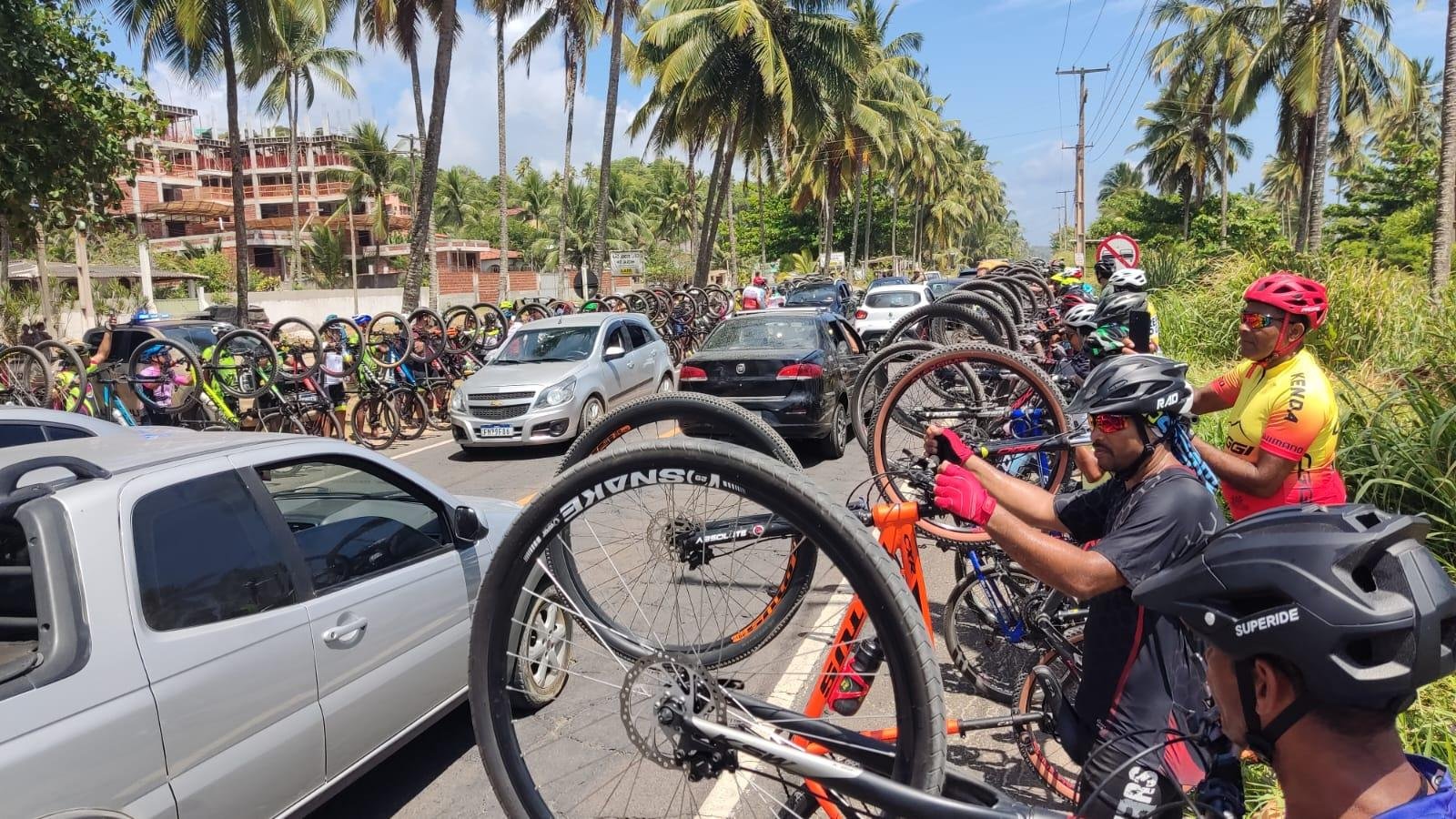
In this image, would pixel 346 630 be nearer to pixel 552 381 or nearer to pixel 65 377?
pixel 552 381

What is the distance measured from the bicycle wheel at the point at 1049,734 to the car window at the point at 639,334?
10337 mm

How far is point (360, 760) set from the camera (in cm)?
332

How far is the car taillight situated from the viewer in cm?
938

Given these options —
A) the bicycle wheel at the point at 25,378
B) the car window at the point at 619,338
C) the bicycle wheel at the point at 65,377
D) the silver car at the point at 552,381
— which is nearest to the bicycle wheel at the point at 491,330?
the silver car at the point at 552,381

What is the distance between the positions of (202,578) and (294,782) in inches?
30.5

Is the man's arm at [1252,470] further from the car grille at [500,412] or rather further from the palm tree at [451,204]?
the palm tree at [451,204]

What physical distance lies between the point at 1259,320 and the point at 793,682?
266 centimetres

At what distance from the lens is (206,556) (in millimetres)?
2928

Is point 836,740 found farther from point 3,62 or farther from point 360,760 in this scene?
point 3,62

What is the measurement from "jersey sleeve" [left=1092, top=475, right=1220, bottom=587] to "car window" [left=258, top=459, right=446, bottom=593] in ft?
9.02

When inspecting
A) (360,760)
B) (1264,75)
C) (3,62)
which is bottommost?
(360,760)

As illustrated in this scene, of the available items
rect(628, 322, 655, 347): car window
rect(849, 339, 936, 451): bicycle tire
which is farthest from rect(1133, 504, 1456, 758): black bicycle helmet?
rect(628, 322, 655, 347): car window

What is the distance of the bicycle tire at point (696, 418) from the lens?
314 centimetres

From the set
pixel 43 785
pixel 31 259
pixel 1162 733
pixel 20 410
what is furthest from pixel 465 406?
pixel 31 259
